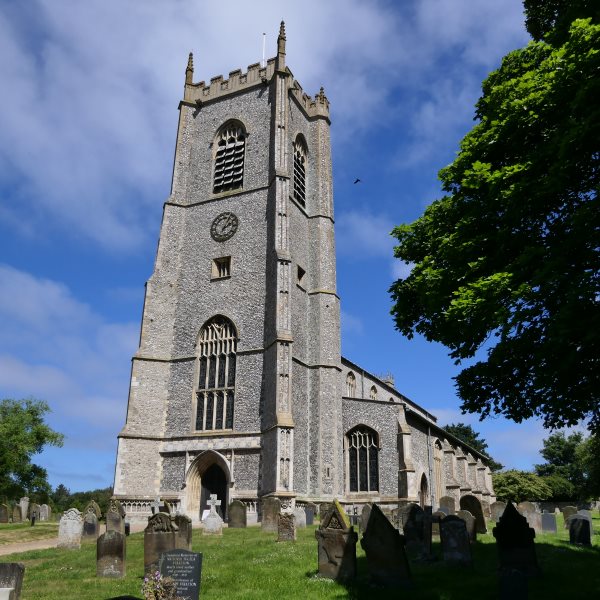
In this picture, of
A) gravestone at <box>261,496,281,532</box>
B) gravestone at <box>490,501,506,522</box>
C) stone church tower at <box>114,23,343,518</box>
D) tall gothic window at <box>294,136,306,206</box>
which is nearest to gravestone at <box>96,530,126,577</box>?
gravestone at <box>261,496,281,532</box>

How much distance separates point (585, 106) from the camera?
801 cm

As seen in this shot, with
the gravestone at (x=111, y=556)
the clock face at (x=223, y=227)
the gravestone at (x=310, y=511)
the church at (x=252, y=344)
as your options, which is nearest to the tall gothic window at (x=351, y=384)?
the church at (x=252, y=344)

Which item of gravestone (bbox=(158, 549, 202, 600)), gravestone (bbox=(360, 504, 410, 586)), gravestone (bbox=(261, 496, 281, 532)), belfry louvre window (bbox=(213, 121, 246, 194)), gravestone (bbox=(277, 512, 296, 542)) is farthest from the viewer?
belfry louvre window (bbox=(213, 121, 246, 194))

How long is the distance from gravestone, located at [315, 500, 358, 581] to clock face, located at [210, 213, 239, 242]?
62.9ft

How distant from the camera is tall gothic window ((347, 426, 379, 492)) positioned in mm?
24406

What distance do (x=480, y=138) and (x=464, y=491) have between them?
2711 cm

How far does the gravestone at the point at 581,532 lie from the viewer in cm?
1287

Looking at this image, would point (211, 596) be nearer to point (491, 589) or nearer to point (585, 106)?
point (491, 589)

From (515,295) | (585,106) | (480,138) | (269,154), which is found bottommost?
(515,295)

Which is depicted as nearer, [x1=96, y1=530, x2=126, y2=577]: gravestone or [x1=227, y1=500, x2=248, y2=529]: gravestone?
[x1=96, y1=530, x2=126, y2=577]: gravestone

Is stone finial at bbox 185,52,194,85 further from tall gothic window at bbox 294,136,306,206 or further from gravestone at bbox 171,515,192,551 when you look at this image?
gravestone at bbox 171,515,192,551

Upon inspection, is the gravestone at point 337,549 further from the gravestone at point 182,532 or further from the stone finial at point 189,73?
the stone finial at point 189,73

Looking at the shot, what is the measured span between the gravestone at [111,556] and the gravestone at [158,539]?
1.51 feet

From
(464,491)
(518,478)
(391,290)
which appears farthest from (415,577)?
(518,478)
